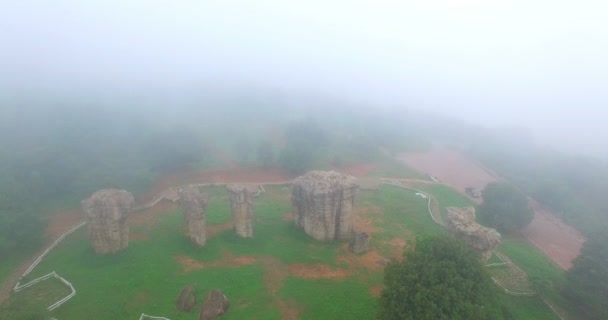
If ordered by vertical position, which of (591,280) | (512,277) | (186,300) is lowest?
(512,277)

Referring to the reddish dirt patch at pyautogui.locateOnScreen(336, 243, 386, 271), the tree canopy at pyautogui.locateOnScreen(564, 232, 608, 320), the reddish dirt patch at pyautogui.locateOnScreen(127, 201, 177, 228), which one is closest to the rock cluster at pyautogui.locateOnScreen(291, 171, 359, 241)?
the reddish dirt patch at pyautogui.locateOnScreen(336, 243, 386, 271)

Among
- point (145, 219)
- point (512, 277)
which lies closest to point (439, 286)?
point (512, 277)

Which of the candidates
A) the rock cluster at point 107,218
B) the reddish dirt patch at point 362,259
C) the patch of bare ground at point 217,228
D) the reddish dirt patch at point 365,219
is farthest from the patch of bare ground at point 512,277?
the rock cluster at point 107,218

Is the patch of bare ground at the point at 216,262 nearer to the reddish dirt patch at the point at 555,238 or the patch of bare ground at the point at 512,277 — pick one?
the patch of bare ground at the point at 512,277

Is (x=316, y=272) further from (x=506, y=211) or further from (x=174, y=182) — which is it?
(x=174, y=182)

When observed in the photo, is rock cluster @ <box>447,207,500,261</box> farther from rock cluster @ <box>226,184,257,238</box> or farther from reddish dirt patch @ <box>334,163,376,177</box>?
reddish dirt patch @ <box>334,163,376,177</box>
